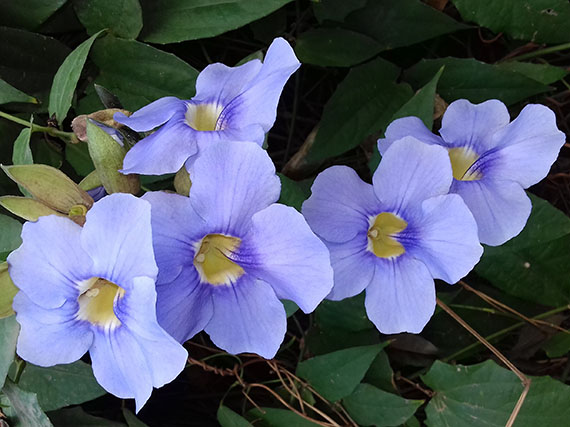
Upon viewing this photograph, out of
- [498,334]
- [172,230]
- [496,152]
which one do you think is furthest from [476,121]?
[498,334]

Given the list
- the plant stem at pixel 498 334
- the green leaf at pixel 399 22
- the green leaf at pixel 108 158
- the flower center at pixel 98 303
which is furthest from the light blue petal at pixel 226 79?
the plant stem at pixel 498 334

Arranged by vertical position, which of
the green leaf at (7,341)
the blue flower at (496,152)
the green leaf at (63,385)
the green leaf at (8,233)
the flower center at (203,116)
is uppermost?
the flower center at (203,116)

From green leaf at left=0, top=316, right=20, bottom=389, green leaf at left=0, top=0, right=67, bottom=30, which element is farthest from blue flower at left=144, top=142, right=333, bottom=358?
green leaf at left=0, top=0, right=67, bottom=30

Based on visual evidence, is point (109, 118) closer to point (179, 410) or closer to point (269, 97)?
point (269, 97)

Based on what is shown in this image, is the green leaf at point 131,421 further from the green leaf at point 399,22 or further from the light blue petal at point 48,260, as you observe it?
the green leaf at point 399,22

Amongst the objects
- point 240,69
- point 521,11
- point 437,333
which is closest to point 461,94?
point 521,11

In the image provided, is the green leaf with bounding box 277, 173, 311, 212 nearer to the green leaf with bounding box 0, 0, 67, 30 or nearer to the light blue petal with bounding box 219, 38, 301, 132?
the light blue petal with bounding box 219, 38, 301, 132
